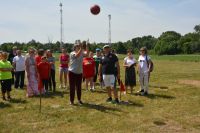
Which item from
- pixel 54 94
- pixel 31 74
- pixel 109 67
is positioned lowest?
pixel 54 94

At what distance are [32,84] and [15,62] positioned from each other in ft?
7.94

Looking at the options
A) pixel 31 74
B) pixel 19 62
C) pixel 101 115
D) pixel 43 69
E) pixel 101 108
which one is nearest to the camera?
pixel 101 115

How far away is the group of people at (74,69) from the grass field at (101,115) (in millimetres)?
625

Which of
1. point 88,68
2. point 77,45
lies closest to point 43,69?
point 88,68

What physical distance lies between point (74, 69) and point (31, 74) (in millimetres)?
3333

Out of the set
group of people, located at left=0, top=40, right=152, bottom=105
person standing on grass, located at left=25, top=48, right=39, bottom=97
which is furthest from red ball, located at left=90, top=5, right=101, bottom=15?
person standing on grass, located at left=25, top=48, right=39, bottom=97

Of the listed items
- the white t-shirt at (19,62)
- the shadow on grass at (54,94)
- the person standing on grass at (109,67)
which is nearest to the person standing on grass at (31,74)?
the shadow on grass at (54,94)

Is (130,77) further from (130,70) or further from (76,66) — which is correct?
(76,66)

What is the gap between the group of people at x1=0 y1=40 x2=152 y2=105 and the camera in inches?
498

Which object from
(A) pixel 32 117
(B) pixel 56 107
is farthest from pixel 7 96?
(A) pixel 32 117

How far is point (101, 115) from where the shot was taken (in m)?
11.2

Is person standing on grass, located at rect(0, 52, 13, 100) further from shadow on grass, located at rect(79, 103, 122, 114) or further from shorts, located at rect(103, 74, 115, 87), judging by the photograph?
shorts, located at rect(103, 74, 115, 87)

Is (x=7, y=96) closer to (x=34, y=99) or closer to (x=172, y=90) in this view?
(x=34, y=99)

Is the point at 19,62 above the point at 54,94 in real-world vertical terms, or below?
above
